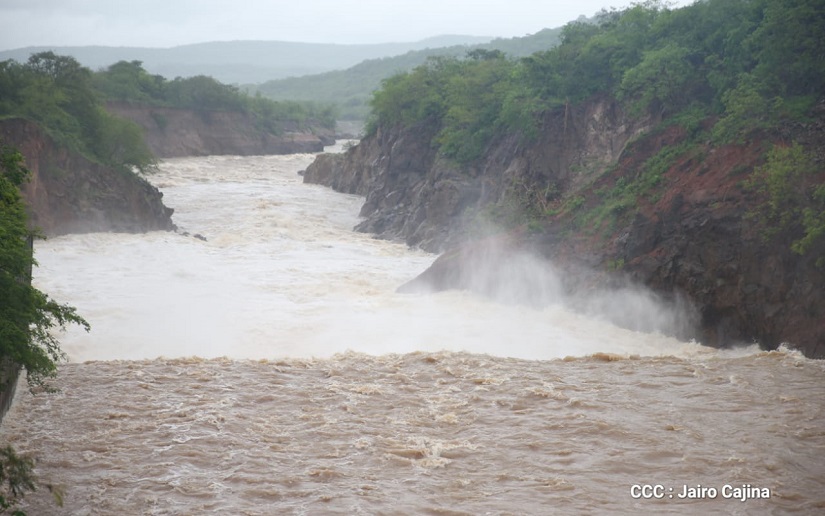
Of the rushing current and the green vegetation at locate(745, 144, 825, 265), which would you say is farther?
the green vegetation at locate(745, 144, 825, 265)

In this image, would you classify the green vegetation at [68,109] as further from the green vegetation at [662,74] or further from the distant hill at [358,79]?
the distant hill at [358,79]

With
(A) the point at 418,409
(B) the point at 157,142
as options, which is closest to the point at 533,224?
(A) the point at 418,409

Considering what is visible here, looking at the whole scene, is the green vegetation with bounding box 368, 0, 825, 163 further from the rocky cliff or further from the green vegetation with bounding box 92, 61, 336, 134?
the green vegetation with bounding box 92, 61, 336, 134

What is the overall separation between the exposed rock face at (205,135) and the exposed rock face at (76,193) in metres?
28.7

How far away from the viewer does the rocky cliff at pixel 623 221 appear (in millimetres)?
18656

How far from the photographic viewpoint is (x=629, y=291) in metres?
21.2

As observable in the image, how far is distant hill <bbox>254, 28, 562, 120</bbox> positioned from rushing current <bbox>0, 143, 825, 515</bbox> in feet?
342

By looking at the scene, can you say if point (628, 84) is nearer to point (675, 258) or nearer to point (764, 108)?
→ point (764, 108)

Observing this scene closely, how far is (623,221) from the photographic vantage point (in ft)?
76.3

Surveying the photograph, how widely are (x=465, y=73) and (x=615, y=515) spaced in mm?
32988

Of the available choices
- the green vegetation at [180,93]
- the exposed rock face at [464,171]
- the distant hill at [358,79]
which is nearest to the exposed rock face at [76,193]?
the exposed rock face at [464,171]

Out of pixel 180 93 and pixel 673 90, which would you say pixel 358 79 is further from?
pixel 673 90

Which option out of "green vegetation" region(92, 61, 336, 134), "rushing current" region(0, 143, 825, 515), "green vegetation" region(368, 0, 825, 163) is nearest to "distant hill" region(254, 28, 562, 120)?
"green vegetation" region(92, 61, 336, 134)

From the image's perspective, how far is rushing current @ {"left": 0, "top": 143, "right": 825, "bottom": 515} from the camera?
10.8m
